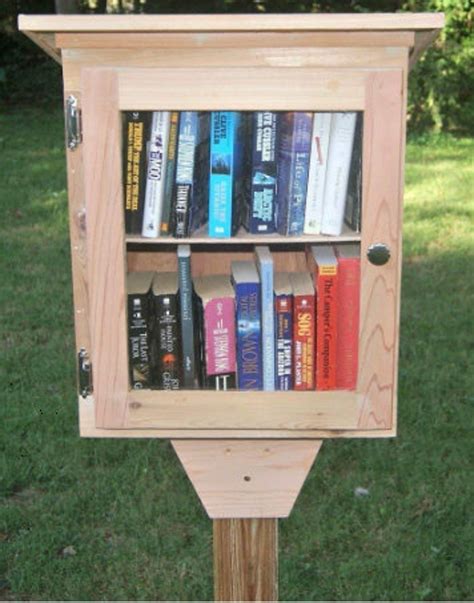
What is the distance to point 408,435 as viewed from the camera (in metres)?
4.12

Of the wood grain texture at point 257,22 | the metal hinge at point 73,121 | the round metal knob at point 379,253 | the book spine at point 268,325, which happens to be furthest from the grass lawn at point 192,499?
the wood grain texture at point 257,22

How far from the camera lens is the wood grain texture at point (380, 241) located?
6.38ft

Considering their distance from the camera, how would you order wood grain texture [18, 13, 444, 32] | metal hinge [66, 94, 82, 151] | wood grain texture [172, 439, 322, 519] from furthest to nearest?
wood grain texture [172, 439, 322, 519] → metal hinge [66, 94, 82, 151] → wood grain texture [18, 13, 444, 32]

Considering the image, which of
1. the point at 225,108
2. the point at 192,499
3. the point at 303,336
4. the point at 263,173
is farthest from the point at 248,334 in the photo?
the point at 192,499

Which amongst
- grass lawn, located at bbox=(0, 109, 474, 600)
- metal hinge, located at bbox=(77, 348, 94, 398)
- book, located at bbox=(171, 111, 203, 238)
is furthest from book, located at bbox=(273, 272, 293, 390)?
grass lawn, located at bbox=(0, 109, 474, 600)

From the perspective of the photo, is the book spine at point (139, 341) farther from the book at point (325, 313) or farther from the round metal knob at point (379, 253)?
the round metal knob at point (379, 253)

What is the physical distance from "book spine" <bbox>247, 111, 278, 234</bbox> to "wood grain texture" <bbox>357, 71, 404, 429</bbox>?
0.55 ft

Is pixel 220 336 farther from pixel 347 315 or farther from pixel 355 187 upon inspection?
pixel 355 187

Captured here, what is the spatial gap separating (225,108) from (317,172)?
219mm

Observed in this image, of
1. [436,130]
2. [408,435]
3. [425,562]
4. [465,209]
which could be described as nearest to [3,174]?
[465,209]

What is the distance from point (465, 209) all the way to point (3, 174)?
12.3ft

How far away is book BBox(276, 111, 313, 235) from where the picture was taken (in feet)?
6.55

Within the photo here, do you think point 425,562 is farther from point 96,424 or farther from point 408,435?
point 96,424

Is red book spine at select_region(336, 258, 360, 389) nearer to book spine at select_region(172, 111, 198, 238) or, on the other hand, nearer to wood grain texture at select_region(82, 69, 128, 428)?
book spine at select_region(172, 111, 198, 238)
